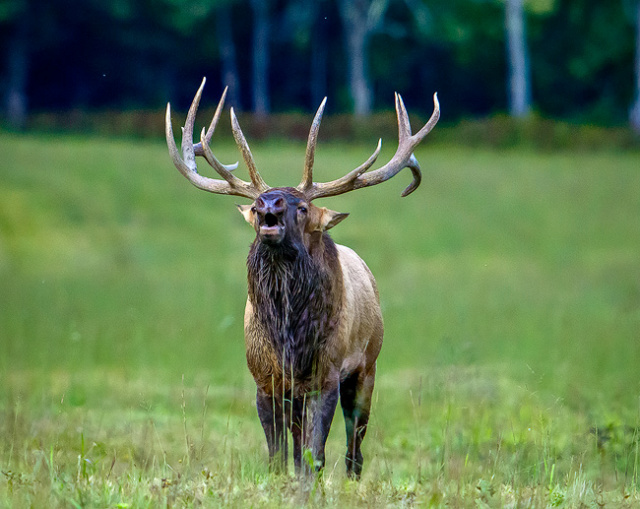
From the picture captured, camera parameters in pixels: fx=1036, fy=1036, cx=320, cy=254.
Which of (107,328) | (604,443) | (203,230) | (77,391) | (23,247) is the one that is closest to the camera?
(604,443)

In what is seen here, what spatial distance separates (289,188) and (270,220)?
500 millimetres

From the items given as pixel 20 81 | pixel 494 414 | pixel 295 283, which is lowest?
pixel 494 414

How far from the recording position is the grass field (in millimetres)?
5684

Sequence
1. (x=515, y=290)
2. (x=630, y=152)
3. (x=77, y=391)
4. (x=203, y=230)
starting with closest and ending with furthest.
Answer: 1. (x=77, y=391)
2. (x=515, y=290)
3. (x=203, y=230)
4. (x=630, y=152)

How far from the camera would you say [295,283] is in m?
6.36

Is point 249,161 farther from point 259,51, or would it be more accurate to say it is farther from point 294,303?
point 259,51

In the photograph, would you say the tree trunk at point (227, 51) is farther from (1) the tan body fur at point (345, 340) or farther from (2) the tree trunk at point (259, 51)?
(1) the tan body fur at point (345, 340)

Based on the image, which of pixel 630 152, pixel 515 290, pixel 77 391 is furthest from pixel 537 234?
pixel 77 391

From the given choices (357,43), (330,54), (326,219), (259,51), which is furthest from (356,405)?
(330,54)

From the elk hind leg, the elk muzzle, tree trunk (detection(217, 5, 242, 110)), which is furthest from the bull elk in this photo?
tree trunk (detection(217, 5, 242, 110))

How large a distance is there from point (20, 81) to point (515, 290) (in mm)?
27366

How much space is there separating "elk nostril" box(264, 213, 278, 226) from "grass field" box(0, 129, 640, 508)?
1.13m

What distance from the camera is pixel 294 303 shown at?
6.39 metres

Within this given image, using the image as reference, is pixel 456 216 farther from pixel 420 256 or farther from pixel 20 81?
pixel 20 81
